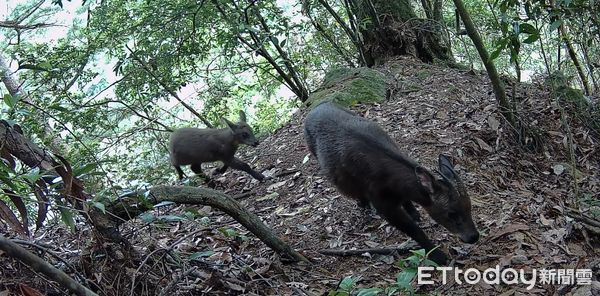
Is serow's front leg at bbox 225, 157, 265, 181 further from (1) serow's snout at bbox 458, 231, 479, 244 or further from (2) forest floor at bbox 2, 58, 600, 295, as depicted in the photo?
(1) serow's snout at bbox 458, 231, 479, 244

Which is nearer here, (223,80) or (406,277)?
(406,277)

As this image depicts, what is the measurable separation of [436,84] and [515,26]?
552 cm

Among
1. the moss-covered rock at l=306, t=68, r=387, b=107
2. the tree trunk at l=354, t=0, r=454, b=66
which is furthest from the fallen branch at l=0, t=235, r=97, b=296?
the tree trunk at l=354, t=0, r=454, b=66

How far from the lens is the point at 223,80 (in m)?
13.3

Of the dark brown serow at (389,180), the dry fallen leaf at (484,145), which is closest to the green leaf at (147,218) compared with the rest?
the dark brown serow at (389,180)

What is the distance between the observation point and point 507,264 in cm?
480

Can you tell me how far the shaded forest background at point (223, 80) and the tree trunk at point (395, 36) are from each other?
0.02 meters

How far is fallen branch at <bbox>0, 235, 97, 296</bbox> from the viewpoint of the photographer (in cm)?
226

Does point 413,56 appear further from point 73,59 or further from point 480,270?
point 480,270

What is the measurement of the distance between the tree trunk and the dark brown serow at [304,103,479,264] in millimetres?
5565

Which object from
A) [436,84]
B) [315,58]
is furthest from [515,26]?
[315,58]

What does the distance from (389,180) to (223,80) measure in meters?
8.48

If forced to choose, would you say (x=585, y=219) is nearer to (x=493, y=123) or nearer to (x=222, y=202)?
(x=493, y=123)

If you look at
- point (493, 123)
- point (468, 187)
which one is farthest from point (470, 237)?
point (493, 123)
